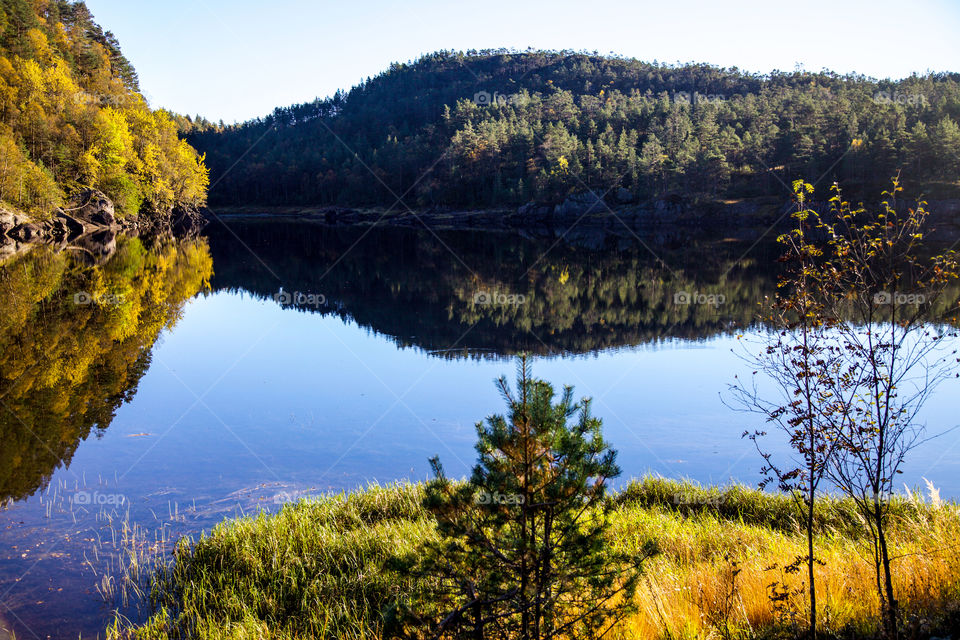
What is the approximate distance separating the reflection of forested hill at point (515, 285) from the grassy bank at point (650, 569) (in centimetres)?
1338

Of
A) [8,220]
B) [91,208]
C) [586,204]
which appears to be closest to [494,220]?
[586,204]

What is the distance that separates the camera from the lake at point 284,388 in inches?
441

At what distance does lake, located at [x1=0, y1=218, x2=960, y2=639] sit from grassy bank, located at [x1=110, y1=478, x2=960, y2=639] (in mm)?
1177

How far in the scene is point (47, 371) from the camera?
18.6 meters

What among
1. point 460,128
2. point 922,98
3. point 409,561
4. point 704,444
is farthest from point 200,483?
point 460,128

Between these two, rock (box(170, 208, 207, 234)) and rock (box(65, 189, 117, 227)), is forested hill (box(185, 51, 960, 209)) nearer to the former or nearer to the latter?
rock (box(170, 208, 207, 234))

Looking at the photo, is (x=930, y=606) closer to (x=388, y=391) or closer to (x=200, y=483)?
(x=200, y=483)

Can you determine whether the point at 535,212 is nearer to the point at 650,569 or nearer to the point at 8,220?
the point at 8,220

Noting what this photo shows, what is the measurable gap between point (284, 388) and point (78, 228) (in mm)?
60925

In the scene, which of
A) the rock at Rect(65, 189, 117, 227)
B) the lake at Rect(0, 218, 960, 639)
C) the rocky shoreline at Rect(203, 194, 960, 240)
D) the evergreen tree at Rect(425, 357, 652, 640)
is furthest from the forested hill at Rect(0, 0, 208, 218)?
the evergreen tree at Rect(425, 357, 652, 640)

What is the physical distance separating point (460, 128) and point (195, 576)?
135 m

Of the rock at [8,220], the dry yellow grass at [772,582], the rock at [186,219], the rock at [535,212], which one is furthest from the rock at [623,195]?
the dry yellow grass at [772,582]

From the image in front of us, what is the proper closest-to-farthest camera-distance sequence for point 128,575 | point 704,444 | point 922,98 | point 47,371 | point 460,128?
1. point 128,575
2. point 704,444
3. point 47,371
4. point 922,98
5. point 460,128

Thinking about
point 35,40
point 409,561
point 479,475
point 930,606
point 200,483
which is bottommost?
point 200,483
